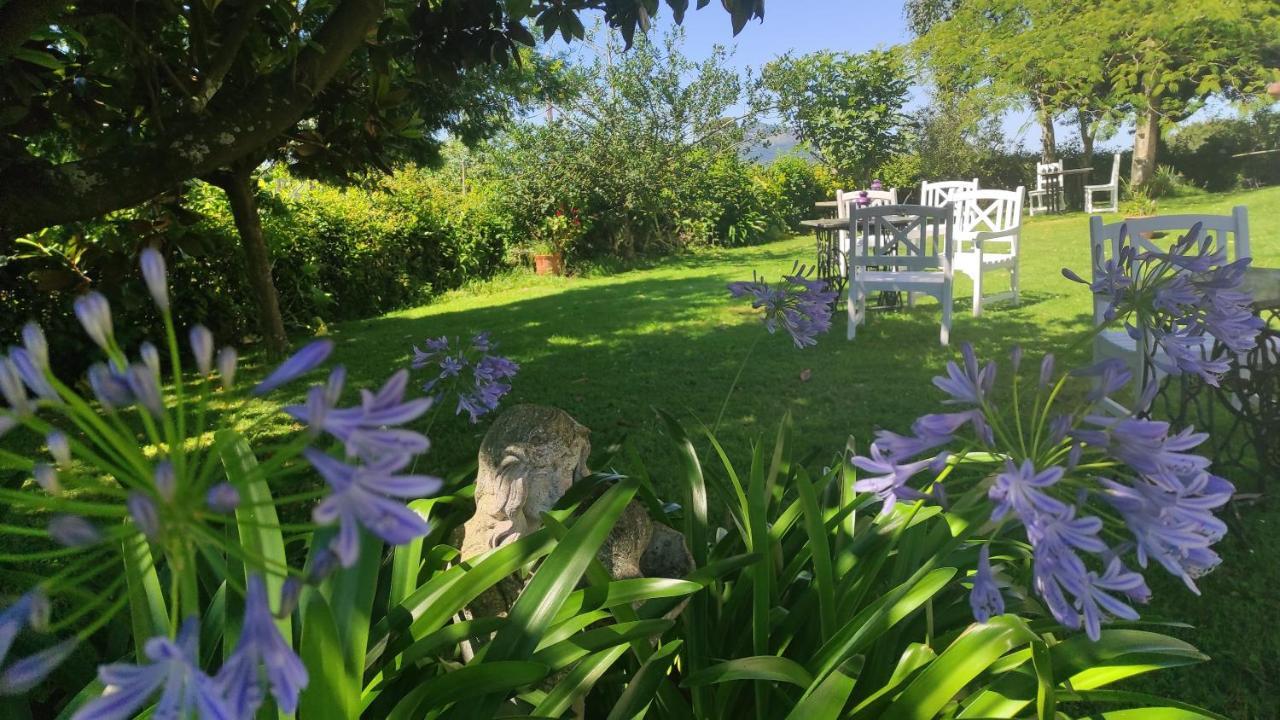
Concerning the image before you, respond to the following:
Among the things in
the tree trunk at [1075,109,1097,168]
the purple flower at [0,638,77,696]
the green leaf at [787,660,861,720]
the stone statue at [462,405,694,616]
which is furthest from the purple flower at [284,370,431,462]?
the tree trunk at [1075,109,1097,168]

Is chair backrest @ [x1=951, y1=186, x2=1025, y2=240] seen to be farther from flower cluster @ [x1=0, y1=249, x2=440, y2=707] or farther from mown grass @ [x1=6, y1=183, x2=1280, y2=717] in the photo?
flower cluster @ [x1=0, y1=249, x2=440, y2=707]

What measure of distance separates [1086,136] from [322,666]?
22564 millimetres

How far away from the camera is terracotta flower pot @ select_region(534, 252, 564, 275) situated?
11859 mm

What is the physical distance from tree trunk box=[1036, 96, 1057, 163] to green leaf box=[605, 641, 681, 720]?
821 inches

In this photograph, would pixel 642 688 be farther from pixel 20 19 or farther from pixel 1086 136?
pixel 1086 136

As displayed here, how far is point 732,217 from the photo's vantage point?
14.7 m

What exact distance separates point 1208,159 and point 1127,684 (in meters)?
20.4

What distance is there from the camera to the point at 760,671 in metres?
1.11

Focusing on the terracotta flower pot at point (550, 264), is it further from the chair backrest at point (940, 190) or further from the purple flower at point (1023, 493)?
the purple flower at point (1023, 493)

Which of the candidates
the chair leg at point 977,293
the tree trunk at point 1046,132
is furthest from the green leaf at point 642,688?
the tree trunk at point 1046,132

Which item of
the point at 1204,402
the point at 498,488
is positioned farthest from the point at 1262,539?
the point at 498,488

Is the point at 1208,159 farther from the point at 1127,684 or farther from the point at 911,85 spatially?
the point at 1127,684

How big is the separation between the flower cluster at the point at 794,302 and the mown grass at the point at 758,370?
0.17 m

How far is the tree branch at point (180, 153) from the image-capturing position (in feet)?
6.05
